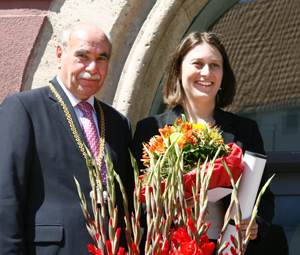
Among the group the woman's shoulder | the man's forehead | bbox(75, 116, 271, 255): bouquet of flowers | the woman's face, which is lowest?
bbox(75, 116, 271, 255): bouquet of flowers

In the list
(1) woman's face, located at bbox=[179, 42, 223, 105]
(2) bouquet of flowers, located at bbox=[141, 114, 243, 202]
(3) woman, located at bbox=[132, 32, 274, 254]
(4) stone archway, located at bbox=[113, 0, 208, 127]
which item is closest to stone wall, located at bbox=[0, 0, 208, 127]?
(4) stone archway, located at bbox=[113, 0, 208, 127]

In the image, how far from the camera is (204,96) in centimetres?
228

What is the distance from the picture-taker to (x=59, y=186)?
6.07 feet

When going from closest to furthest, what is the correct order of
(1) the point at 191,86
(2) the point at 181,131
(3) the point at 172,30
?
(2) the point at 181,131 → (1) the point at 191,86 → (3) the point at 172,30

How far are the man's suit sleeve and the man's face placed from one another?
317 mm

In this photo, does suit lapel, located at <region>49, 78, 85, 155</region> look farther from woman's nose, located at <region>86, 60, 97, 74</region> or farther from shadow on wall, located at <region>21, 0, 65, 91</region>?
shadow on wall, located at <region>21, 0, 65, 91</region>

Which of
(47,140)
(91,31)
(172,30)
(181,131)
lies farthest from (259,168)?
(172,30)

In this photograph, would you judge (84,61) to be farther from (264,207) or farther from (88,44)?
(264,207)

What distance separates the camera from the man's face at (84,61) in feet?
6.83

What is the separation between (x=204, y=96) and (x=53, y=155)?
0.90 m

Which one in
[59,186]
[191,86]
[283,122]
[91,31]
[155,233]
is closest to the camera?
[155,233]

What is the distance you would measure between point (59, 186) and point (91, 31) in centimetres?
82

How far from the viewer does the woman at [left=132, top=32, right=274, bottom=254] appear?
2273 millimetres

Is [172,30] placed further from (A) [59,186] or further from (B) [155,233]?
(B) [155,233]
